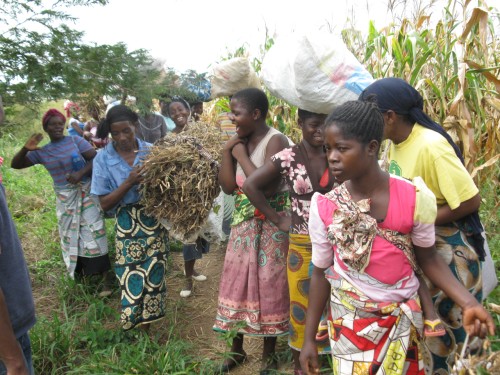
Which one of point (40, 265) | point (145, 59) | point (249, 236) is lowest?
point (40, 265)

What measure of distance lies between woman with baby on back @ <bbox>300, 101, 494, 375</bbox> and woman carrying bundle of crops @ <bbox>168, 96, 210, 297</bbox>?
226 cm

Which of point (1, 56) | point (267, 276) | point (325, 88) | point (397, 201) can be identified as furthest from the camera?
point (267, 276)

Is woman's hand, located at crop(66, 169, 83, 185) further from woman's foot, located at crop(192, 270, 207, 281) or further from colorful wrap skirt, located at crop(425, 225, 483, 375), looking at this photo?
colorful wrap skirt, located at crop(425, 225, 483, 375)

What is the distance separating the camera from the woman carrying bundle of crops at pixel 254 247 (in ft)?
9.25

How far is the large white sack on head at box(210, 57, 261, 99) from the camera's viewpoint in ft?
12.1

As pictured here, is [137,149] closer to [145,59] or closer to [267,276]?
[145,59]

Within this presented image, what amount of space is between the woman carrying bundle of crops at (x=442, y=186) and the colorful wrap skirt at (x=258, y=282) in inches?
39.6

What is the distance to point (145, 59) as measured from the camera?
9.64ft

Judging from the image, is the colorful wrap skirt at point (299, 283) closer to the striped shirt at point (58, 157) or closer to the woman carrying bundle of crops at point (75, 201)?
the woman carrying bundle of crops at point (75, 201)

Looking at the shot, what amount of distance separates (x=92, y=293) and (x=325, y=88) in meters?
3.07

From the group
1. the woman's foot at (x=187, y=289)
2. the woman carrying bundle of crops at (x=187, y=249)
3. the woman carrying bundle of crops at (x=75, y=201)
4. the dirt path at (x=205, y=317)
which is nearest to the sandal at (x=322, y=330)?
the dirt path at (x=205, y=317)

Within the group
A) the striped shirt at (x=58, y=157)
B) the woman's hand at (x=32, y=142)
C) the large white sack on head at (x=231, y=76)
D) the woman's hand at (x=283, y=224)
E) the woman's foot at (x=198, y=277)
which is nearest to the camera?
the woman's hand at (x=283, y=224)

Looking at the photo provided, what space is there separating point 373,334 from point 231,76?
2.59 metres

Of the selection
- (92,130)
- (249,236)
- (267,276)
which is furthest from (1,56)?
(92,130)
